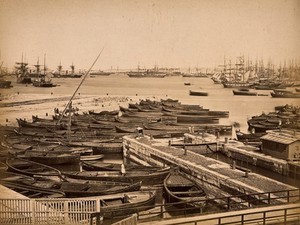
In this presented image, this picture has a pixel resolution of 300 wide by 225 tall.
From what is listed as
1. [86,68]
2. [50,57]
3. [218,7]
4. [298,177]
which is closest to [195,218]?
[218,7]

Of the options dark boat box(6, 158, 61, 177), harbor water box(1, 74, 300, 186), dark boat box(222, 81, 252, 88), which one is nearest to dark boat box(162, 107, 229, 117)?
harbor water box(1, 74, 300, 186)

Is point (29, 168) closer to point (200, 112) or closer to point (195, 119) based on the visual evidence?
point (195, 119)

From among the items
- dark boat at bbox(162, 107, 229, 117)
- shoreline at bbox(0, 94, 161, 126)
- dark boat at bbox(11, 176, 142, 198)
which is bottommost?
dark boat at bbox(11, 176, 142, 198)

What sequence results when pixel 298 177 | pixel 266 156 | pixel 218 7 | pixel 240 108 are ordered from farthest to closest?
pixel 240 108
pixel 266 156
pixel 298 177
pixel 218 7

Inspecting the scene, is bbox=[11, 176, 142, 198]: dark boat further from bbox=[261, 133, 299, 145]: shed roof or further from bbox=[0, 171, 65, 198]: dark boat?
bbox=[261, 133, 299, 145]: shed roof

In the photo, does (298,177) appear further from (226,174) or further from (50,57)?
(50,57)

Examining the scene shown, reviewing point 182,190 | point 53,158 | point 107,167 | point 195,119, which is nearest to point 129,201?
point 182,190
